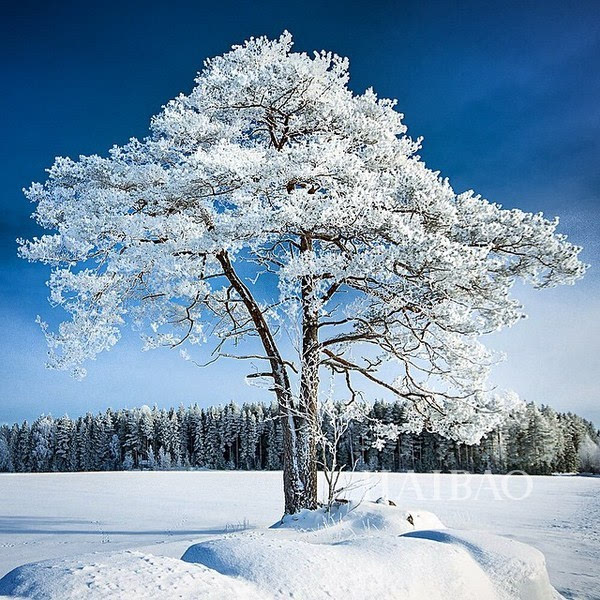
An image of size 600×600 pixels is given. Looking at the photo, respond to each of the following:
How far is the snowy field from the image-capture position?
19.4ft

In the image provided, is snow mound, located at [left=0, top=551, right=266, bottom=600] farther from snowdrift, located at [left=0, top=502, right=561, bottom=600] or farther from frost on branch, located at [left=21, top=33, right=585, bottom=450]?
frost on branch, located at [left=21, top=33, right=585, bottom=450]

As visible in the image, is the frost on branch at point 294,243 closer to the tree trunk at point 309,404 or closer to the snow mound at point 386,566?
the tree trunk at point 309,404

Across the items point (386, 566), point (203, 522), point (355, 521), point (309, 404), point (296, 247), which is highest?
point (296, 247)

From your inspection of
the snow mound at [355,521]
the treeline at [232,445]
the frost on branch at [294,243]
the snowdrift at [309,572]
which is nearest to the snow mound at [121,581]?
the snowdrift at [309,572]

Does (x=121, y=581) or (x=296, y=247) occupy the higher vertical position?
(x=296, y=247)

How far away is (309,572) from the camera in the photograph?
3.17 m

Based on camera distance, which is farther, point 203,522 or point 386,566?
point 203,522

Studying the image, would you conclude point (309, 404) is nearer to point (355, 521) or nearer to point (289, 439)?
point (289, 439)

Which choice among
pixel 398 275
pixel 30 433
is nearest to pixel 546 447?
pixel 398 275

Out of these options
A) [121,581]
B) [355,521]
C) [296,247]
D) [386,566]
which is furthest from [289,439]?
[121,581]

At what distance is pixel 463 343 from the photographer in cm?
1009

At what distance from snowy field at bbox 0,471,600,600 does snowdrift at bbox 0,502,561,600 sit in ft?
0.13

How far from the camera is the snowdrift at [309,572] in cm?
267

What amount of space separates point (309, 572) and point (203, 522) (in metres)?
9.83
